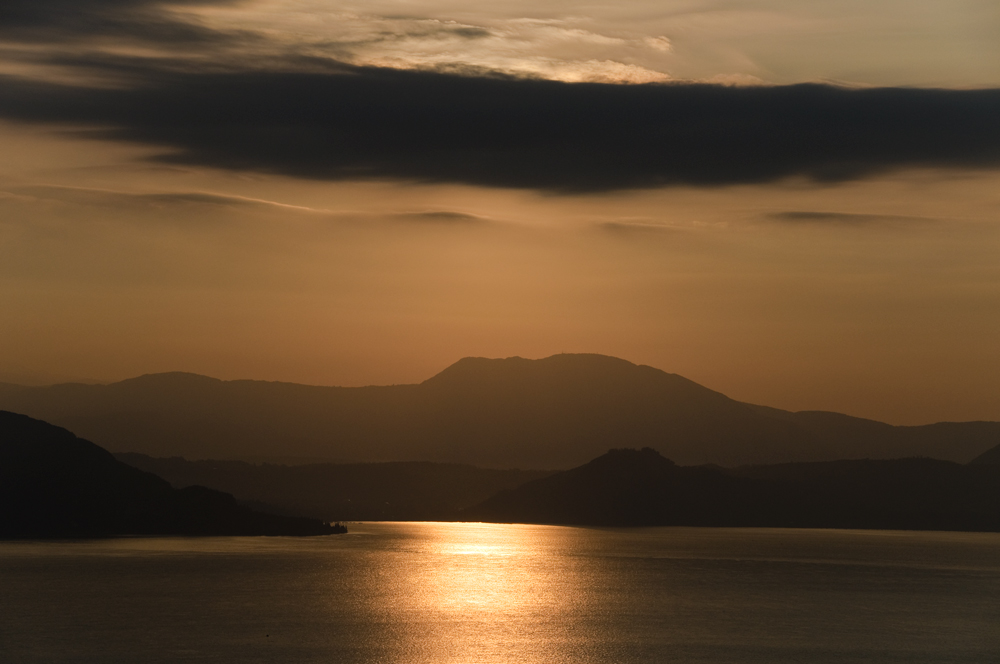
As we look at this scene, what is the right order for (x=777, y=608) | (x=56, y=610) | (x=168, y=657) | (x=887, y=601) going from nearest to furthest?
(x=168, y=657) → (x=56, y=610) → (x=777, y=608) → (x=887, y=601)

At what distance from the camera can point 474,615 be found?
387 ft

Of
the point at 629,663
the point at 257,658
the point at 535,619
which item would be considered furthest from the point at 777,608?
the point at 257,658

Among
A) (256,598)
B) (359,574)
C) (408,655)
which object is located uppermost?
(408,655)

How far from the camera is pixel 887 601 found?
5531 inches

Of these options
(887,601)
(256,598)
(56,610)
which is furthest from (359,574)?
(887,601)

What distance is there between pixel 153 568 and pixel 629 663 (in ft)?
345

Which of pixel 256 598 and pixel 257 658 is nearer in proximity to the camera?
pixel 257 658

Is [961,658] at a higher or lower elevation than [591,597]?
higher

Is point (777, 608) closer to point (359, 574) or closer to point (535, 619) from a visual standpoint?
point (535, 619)

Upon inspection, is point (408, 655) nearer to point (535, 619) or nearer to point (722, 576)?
point (535, 619)

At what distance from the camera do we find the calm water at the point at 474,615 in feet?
302

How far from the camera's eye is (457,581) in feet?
547

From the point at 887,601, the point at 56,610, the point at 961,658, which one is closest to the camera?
the point at 961,658

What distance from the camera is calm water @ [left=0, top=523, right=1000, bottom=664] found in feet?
302
